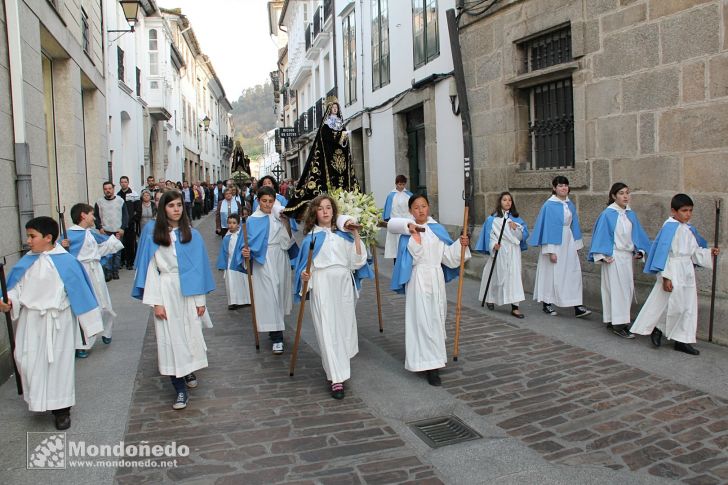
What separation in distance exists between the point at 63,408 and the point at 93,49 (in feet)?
33.5

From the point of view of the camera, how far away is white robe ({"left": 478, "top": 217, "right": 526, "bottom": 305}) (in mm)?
7617

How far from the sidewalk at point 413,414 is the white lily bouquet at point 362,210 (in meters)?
1.26

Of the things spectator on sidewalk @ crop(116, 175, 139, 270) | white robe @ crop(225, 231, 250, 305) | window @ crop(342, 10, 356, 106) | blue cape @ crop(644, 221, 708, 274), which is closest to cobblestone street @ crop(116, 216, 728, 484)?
blue cape @ crop(644, 221, 708, 274)

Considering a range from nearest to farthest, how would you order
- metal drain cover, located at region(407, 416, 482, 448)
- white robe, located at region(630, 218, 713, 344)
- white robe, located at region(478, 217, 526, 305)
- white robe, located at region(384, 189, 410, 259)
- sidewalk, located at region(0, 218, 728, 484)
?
sidewalk, located at region(0, 218, 728, 484)
metal drain cover, located at region(407, 416, 482, 448)
white robe, located at region(630, 218, 713, 344)
white robe, located at region(478, 217, 526, 305)
white robe, located at region(384, 189, 410, 259)

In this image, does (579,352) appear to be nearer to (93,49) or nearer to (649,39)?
(649,39)

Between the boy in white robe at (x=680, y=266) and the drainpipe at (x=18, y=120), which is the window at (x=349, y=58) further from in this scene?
the boy in white robe at (x=680, y=266)

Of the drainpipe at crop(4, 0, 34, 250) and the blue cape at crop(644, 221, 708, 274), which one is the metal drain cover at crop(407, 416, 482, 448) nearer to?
the blue cape at crop(644, 221, 708, 274)

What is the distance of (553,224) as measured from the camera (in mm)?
7418

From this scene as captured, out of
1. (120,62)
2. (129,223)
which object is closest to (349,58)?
(120,62)

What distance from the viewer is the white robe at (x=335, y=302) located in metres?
4.95

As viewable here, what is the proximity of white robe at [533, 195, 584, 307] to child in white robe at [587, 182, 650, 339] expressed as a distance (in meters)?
0.71

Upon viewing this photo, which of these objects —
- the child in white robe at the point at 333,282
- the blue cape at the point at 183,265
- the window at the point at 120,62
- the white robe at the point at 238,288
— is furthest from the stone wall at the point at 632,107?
the window at the point at 120,62

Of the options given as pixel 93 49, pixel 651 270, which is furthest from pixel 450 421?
pixel 93 49

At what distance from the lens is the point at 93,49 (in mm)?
12438
